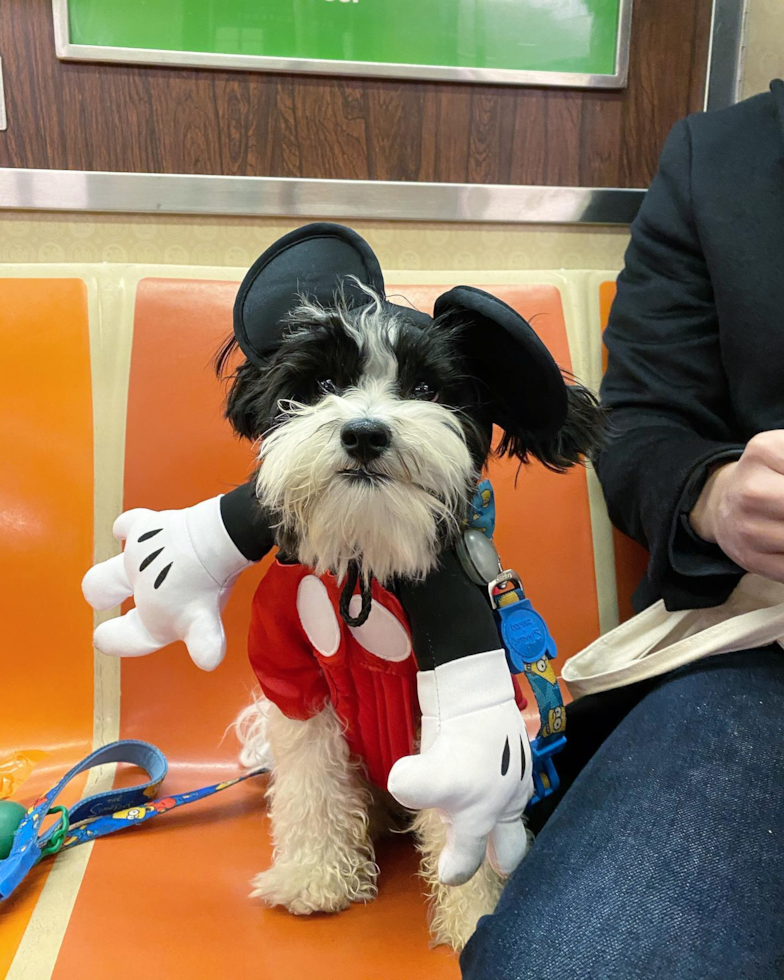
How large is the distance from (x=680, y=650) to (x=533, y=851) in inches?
9.6

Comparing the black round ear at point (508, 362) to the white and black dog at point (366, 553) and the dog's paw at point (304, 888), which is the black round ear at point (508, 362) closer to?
the white and black dog at point (366, 553)

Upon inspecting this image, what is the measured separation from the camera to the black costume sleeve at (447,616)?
0.63 metres

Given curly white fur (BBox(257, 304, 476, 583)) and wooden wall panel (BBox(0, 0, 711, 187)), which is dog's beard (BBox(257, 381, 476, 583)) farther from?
wooden wall panel (BBox(0, 0, 711, 187))

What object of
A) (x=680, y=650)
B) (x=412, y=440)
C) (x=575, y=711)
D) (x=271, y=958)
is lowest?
(x=271, y=958)

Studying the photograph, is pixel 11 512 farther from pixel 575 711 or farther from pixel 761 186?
pixel 761 186

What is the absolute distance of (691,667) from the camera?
757mm

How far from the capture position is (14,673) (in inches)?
40.4

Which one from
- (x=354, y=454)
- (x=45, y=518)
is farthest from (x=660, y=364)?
(x=45, y=518)

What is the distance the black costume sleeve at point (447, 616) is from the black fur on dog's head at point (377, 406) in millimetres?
27

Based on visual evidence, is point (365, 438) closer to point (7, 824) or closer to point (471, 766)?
point (471, 766)

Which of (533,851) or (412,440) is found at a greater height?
(412,440)

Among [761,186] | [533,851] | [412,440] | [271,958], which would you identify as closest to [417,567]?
[412,440]

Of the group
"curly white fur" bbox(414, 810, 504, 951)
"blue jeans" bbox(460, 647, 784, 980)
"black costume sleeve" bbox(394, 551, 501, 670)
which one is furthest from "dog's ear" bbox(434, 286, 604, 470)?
"curly white fur" bbox(414, 810, 504, 951)

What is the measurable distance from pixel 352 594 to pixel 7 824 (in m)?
0.48
